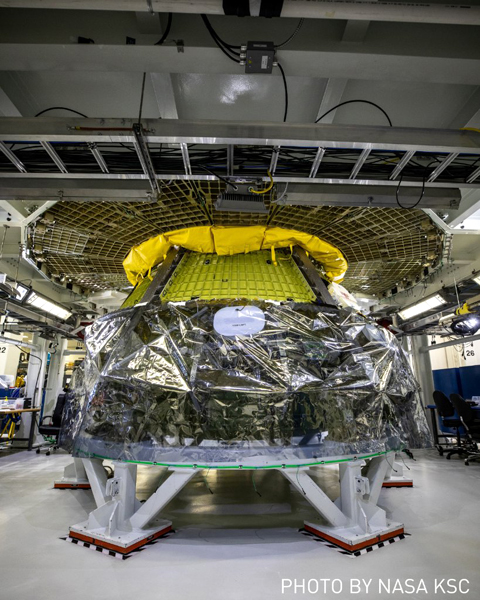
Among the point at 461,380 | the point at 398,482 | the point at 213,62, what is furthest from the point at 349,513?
the point at 461,380

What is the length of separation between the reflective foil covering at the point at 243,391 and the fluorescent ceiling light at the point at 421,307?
3767 mm

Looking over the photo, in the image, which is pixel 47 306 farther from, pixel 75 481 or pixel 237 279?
pixel 237 279

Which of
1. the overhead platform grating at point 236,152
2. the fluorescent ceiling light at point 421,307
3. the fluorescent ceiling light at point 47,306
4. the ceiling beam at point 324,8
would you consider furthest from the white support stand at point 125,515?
the fluorescent ceiling light at point 421,307

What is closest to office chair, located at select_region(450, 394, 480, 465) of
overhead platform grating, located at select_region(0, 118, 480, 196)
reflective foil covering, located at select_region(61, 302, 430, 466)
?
reflective foil covering, located at select_region(61, 302, 430, 466)

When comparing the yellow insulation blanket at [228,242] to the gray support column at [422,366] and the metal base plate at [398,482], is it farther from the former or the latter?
the gray support column at [422,366]

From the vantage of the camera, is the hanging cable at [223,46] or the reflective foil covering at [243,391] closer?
the hanging cable at [223,46]

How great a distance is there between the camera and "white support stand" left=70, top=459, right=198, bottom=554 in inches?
109

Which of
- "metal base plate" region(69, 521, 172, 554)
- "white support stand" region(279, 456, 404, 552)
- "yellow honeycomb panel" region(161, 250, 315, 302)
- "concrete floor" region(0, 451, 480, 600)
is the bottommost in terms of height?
"concrete floor" region(0, 451, 480, 600)

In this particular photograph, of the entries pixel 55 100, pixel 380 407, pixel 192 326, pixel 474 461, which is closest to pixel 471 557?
pixel 380 407

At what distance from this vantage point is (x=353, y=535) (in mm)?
2809

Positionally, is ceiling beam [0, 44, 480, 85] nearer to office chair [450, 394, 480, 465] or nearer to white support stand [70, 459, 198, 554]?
white support stand [70, 459, 198, 554]

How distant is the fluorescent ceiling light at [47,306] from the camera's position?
7172 millimetres

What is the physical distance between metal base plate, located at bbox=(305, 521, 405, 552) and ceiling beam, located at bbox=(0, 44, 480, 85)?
10.7 feet

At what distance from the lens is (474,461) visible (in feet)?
23.6
